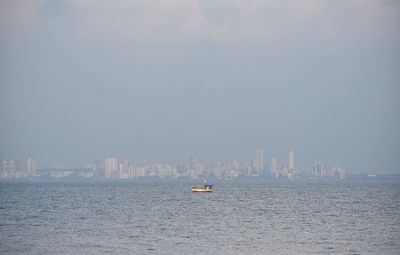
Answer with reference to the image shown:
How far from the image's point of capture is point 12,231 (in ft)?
186

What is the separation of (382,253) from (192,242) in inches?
536

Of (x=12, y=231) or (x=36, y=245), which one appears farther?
(x=12, y=231)

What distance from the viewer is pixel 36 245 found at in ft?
153

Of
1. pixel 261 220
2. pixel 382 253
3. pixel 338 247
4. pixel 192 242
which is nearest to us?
pixel 382 253

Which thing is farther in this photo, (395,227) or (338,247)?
(395,227)

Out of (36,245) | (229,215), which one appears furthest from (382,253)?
(229,215)

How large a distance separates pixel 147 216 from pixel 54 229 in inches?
667

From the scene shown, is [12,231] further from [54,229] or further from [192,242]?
[192,242]

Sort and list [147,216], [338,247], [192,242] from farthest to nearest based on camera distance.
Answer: [147,216], [192,242], [338,247]

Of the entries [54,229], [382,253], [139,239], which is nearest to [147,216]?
[54,229]

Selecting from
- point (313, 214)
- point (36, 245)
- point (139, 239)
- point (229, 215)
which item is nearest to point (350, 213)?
point (313, 214)

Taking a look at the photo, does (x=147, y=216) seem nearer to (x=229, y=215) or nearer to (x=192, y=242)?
(x=229, y=215)

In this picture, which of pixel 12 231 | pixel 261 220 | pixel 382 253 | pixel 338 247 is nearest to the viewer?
pixel 382 253

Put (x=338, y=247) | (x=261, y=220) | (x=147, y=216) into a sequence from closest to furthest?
(x=338, y=247)
(x=261, y=220)
(x=147, y=216)
